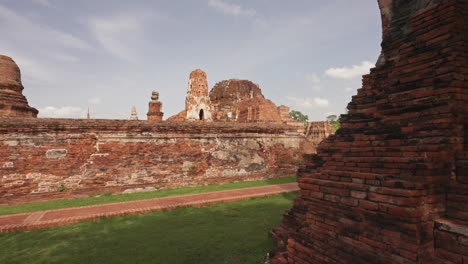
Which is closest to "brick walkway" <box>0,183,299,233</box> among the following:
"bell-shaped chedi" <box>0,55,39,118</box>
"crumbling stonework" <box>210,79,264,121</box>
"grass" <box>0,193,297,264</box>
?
"grass" <box>0,193,297,264</box>

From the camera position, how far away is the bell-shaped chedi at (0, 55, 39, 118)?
9844 mm

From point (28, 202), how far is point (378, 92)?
8256 millimetres

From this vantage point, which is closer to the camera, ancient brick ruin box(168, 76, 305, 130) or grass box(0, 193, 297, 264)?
grass box(0, 193, 297, 264)

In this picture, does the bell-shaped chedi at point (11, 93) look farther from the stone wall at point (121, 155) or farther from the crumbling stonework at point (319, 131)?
the crumbling stonework at point (319, 131)

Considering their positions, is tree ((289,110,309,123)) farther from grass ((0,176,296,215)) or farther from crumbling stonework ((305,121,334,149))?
grass ((0,176,296,215))

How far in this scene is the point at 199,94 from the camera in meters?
13.7

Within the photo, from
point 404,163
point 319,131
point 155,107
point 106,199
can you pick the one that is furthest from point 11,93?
point 319,131

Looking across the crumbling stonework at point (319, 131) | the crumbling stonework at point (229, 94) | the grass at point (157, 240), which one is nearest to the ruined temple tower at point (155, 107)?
the crumbling stonework at point (229, 94)

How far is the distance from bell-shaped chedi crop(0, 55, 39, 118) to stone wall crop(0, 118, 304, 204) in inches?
156

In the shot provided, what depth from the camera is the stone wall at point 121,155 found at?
6906mm

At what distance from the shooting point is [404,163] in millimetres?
2117

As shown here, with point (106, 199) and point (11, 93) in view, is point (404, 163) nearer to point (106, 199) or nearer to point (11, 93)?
point (106, 199)

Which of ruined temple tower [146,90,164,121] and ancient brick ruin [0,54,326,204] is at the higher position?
ruined temple tower [146,90,164,121]

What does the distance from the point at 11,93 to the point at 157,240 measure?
10.1 metres
